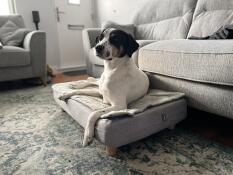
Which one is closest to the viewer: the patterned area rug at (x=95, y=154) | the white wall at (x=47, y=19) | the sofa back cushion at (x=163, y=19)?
the patterned area rug at (x=95, y=154)

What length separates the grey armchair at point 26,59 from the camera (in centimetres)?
253

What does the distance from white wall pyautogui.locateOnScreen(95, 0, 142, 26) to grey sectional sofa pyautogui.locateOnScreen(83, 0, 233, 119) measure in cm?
109

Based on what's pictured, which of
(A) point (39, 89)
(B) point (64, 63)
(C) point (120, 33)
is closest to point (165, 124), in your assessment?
(C) point (120, 33)

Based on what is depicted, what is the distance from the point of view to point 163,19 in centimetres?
262

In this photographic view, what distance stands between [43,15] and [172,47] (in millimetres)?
3219

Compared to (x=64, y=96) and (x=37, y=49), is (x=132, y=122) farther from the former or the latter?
(x=37, y=49)

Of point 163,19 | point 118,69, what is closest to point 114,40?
point 118,69

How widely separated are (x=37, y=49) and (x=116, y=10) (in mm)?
1852

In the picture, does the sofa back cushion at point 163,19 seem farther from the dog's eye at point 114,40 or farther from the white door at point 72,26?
the white door at point 72,26

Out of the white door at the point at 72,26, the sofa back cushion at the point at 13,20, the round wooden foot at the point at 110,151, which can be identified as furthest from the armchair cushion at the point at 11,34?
the round wooden foot at the point at 110,151

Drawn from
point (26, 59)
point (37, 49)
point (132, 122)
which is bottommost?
point (132, 122)

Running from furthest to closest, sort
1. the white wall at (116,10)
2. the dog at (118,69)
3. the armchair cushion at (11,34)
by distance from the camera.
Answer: the white wall at (116,10), the armchair cushion at (11,34), the dog at (118,69)

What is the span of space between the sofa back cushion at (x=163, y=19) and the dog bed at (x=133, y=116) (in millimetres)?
1143

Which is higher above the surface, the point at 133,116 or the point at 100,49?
the point at 100,49
